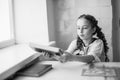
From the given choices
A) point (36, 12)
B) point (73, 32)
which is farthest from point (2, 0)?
point (73, 32)

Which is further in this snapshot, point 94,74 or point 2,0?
point 2,0

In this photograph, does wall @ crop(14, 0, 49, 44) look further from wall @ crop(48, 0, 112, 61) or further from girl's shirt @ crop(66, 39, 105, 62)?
girl's shirt @ crop(66, 39, 105, 62)

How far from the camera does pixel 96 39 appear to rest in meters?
1.87

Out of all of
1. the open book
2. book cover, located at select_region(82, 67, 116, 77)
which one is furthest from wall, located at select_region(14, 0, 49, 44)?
book cover, located at select_region(82, 67, 116, 77)

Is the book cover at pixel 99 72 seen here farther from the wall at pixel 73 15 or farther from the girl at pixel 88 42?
the wall at pixel 73 15

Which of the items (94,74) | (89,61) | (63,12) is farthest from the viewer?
(63,12)

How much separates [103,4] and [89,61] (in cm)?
83

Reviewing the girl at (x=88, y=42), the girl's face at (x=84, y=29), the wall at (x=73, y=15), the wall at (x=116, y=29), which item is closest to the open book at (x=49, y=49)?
the girl at (x=88, y=42)

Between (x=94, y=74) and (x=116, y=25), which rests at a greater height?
(x=116, y=25)

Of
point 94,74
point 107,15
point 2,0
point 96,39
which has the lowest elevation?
point 94,74

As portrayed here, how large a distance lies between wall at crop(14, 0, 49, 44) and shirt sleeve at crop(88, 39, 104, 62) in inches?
21.2

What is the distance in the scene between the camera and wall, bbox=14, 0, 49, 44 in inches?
84.4

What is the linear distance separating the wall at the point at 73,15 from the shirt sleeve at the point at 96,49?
1.50 ft

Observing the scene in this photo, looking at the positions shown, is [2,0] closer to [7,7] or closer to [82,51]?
[7,7]
